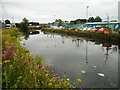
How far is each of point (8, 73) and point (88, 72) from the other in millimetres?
4441

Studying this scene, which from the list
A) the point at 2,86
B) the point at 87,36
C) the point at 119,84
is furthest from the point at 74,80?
the point at 87,36

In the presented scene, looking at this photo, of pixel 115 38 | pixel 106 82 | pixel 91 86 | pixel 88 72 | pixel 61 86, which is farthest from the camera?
pixel 115 38

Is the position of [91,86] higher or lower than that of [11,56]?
lower

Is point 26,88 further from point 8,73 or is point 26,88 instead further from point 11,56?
point 11,56

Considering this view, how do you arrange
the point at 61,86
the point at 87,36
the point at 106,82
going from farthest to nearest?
the point at 87,36, the point at 106,82, the point at 61,86

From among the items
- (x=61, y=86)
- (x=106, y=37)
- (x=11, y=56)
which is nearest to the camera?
(x=61, y=86)

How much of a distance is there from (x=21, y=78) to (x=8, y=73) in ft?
1.06

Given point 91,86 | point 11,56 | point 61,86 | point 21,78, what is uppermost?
point 11,56

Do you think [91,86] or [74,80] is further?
[74,80]

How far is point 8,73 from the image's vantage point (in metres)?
3.87

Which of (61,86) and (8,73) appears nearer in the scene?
(8,73)

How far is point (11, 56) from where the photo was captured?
459 cm

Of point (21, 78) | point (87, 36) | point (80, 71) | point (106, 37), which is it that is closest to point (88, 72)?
point (80, 71)

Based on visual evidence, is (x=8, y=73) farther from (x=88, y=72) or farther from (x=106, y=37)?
(x=106, y=37)
